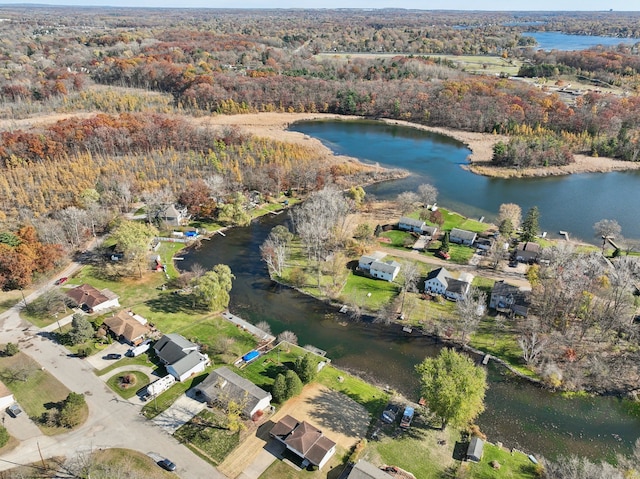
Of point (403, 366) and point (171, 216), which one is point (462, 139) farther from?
point (403, 366)

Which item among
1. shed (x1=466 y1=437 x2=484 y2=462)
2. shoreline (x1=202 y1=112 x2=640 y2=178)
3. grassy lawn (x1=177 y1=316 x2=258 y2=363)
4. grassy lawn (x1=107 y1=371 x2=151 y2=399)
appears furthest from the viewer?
shoreline (x1=202 y1=112 x2=640 y2=178)

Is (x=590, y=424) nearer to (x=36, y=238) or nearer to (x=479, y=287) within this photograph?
(x=479, y=287)

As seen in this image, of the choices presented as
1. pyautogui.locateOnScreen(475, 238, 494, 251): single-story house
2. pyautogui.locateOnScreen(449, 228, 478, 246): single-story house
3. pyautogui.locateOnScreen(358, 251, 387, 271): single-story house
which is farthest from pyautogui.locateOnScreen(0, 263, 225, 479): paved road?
pyautogui.locateOnScreen(475, 238, 494, 251): single-story house

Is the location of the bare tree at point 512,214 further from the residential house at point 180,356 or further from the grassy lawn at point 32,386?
the grassy lawn at point 32,386

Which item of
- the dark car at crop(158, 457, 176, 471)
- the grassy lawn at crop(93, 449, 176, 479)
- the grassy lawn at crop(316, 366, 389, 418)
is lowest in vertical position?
the grassy lawn at crop(93, 449, 176, 479)

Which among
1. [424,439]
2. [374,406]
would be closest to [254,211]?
[374,406]

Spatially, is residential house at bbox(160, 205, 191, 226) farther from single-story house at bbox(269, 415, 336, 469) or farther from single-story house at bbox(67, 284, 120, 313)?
single-story house at bbox(269, 415, 336, 469)

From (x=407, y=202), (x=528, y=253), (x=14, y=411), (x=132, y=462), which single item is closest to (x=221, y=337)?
(x=132, y=462)
